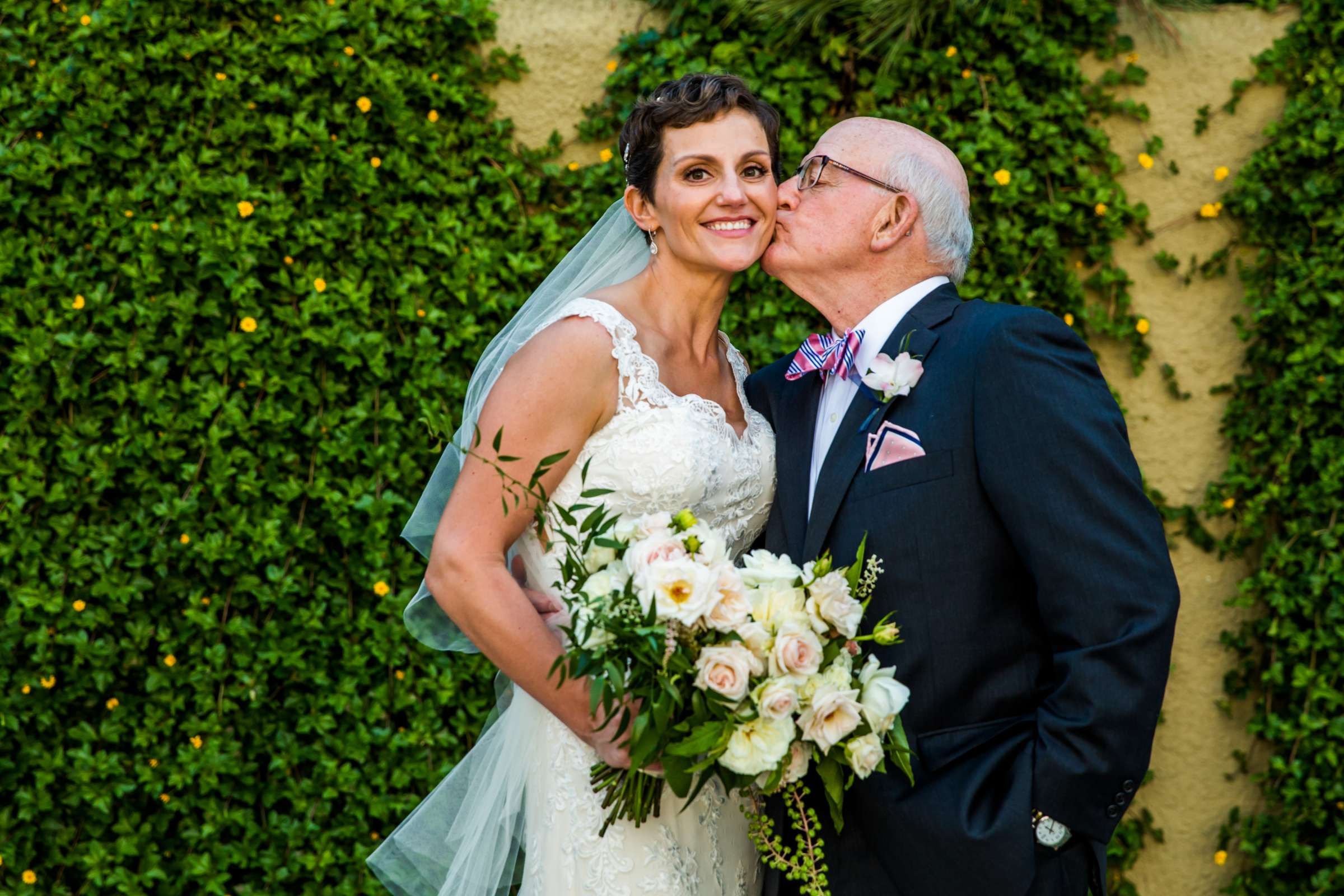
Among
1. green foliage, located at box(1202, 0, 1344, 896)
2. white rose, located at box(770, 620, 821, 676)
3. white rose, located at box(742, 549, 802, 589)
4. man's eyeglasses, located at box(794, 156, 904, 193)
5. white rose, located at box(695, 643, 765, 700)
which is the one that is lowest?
green foliage, located at box(1202, 0, 1344, 896)

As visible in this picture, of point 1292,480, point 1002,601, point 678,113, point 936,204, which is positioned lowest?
point 1292,480

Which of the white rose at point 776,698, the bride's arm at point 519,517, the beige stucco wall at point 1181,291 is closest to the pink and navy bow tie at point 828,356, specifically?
the bride's arm at point 519,517

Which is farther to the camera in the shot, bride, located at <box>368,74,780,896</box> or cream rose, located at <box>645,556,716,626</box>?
bride, located at <box>368,74,780,896</box>

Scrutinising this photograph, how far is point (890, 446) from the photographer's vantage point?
2641mm

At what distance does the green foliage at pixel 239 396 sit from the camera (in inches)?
157

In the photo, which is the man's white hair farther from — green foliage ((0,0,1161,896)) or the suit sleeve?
green foliage ((0,0,1161,896))

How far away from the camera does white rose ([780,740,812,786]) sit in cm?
219

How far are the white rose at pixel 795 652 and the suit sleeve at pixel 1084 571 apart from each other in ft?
1.90

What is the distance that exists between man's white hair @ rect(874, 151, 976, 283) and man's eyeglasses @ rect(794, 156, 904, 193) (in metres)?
Result: 0.03

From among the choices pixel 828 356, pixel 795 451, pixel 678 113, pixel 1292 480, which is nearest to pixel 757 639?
pixel 795 451

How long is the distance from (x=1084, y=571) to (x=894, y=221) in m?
1.08

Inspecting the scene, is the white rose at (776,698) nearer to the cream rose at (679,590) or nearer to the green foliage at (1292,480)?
the cream rose at (679,590)

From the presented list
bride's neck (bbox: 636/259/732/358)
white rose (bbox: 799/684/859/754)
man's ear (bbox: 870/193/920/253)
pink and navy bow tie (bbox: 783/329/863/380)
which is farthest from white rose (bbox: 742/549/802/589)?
man's ear (bbox: 870/193/920/253)

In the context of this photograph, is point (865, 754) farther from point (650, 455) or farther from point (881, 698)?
point (650, 455)
